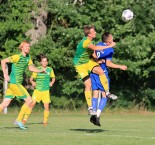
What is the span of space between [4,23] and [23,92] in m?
15.2

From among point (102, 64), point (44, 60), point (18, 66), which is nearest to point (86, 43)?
point (102, 64)

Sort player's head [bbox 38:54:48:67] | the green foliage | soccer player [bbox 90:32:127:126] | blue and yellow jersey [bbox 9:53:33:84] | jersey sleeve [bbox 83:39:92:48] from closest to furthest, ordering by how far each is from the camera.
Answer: jersey sleeve [bbox 83:39:92:48], soccer player [bbox 90:32:127:126], blue and yellow jersey [bbox 9:53:33:84], player's head [bbox 38:54:48:67], the green foliage

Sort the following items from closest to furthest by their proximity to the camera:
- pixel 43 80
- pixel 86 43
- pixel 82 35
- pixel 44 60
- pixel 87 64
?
1. pixel 86 43
2. pixel 87 64
3. pixel 44 60
4. pixel 43 80
5. pixel 82 35

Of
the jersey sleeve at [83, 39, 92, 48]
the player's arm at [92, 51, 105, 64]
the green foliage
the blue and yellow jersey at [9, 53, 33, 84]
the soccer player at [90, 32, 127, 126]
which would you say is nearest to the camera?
the jersey sleeve at [83, 39, 92, 48]

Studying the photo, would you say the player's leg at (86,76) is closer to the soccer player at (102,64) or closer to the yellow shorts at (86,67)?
the yellow shorts at (86,67)

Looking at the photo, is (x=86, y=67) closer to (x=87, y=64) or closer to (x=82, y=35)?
(x=87, y=64)

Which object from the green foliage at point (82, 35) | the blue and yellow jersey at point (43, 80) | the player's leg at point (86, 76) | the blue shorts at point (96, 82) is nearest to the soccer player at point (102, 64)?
the blue shorts at point (96, 82)

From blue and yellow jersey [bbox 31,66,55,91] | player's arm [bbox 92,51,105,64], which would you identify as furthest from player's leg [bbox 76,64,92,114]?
blue and yellow jersey [bbox 31,66,55,91]

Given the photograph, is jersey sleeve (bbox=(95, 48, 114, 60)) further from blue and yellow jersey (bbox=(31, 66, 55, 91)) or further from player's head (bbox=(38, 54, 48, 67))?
blue and yellow jersey (bbox=(31, 66, 55, 91))

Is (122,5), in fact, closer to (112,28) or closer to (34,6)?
(112,28)

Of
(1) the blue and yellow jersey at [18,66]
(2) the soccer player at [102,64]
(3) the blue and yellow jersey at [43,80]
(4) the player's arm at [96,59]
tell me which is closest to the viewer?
(2) the soccer player at [102,64]

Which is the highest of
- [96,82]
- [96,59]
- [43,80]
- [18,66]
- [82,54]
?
[82,54]

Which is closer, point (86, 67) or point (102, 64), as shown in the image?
point (86, 67)

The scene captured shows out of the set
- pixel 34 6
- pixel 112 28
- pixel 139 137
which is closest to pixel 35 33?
pixel 34 6
